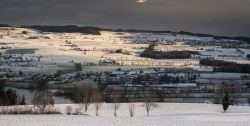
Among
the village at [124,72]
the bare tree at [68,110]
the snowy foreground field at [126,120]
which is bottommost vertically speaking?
the village at [124,72]

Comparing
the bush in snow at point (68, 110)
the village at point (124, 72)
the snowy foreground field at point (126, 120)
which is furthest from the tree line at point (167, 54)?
the snowy foreground field at point (126, 120)

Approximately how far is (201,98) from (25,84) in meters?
38.6

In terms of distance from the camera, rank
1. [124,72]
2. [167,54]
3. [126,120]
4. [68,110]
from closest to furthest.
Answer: [126,120]
[68,110]
[124,72]
[167,54]

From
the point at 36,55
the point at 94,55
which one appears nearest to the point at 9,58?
the point at 36,55

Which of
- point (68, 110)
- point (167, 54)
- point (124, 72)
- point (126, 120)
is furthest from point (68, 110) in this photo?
point (167, 54)

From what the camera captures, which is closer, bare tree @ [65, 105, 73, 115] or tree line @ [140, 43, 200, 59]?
bare tree @ [65, 105, 73, 115]

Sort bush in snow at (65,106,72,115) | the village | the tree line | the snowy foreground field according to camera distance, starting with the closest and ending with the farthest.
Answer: the snowy foreground field, bush in snow at (65,106,72,115), the village, the tree line

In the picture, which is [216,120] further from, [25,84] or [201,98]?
[25,84]

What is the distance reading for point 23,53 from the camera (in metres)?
176

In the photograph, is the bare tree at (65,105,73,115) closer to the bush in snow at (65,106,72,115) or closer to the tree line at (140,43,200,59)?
the bush in snow at (65,106,72,115)

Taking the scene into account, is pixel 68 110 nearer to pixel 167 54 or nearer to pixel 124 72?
pixel 124 72

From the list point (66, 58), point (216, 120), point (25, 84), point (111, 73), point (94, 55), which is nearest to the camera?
point (216, 120)

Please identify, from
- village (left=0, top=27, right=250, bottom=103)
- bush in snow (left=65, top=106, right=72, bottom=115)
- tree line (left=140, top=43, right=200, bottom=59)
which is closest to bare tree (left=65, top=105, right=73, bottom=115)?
bush in snow (left=65, top=106, right=72, bottom=115)

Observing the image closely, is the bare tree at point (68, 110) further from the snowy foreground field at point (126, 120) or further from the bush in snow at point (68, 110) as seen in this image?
the snowy foreground field at point (126, 120)
